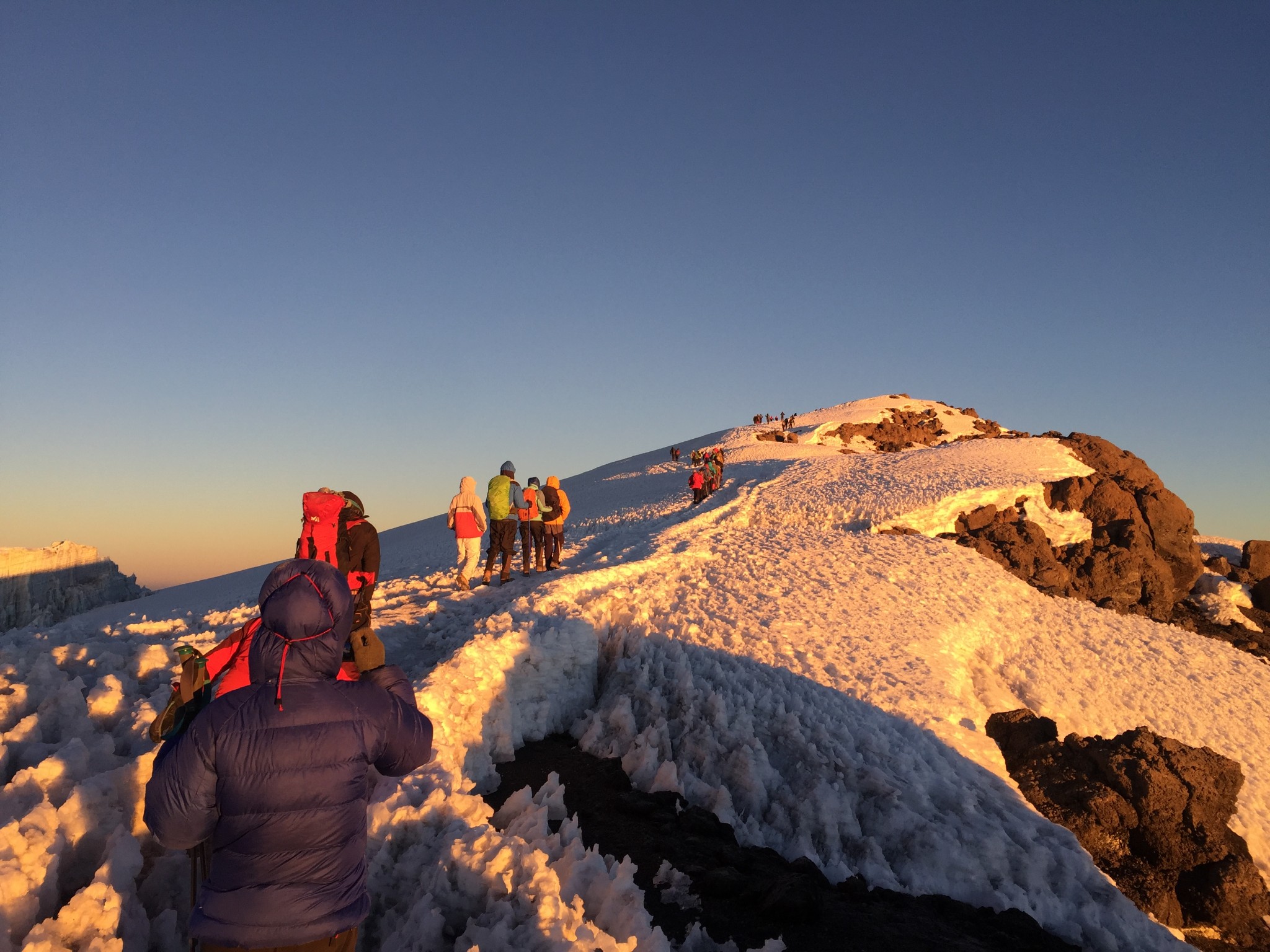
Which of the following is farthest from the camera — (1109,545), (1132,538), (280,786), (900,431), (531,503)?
(900,431)

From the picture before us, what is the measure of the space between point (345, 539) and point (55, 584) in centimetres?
2767

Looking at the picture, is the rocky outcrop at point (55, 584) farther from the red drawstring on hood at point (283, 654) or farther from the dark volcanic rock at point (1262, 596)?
the dark volcanic rock at point (1262, 596)

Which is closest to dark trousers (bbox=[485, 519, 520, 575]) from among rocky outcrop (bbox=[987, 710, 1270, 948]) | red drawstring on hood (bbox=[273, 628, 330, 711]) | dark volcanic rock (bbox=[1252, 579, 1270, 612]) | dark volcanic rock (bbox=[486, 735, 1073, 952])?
dark volcanic rock (bbox=[486, 735, 1073, 952])

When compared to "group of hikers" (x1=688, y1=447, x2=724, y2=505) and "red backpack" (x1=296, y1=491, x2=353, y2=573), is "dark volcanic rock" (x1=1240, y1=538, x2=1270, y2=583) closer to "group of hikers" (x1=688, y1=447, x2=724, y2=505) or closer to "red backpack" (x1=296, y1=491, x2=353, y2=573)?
"group of hikers" (x1=688, y1=447, x2=724, y2=505)

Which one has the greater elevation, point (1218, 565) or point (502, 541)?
point (502, 541)

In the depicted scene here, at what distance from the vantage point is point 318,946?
2.68 metres

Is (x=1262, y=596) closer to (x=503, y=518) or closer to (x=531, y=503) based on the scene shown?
(x=531, y=503)

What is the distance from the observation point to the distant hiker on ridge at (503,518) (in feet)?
40.7

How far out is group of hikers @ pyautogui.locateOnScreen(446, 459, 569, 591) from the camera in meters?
12.4

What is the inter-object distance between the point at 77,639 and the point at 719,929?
266 inches

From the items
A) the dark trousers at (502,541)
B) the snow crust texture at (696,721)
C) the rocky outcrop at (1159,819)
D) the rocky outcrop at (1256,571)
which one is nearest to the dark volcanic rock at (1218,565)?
the rocky outcrop at (1256,571)

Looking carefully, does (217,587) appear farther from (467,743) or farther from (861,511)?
(467,743)

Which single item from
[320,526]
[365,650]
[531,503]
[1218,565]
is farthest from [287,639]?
[1218,565]

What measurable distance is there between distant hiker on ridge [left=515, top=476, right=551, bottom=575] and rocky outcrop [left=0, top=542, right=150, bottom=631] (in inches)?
795
